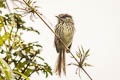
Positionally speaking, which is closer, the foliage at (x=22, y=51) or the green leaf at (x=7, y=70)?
the green leaf at (x=7, y=70)

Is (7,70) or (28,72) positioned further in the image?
(28,72)

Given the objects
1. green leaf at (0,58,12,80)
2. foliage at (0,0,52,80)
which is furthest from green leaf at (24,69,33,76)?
green leaf at (0,58,12,80)

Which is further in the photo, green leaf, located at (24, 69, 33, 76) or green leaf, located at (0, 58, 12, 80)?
green leaf, located at (24, 69, 33, 76)

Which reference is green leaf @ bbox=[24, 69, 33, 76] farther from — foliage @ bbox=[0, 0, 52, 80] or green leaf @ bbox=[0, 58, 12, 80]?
green leaf @ bbox=[0, 58, 12, 80]

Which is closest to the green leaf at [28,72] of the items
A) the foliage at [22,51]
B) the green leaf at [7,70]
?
the foliage at [22,51]

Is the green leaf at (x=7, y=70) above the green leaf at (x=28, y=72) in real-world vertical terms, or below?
above

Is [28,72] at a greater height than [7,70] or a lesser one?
lesser

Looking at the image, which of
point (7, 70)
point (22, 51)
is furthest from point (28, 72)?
point (7, 70)

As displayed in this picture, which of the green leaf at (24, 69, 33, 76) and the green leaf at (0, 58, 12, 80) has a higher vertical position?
the green leaf at (0, 58, 12, 80)

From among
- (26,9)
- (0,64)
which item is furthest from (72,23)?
(0,64)

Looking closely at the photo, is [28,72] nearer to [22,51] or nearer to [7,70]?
[22,51]

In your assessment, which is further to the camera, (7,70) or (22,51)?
(22,51)

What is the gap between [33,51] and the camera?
928 millimetres

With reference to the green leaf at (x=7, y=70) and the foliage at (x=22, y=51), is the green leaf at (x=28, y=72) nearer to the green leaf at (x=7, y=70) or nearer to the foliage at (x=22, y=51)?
the foliage at (x=22, y=51)
